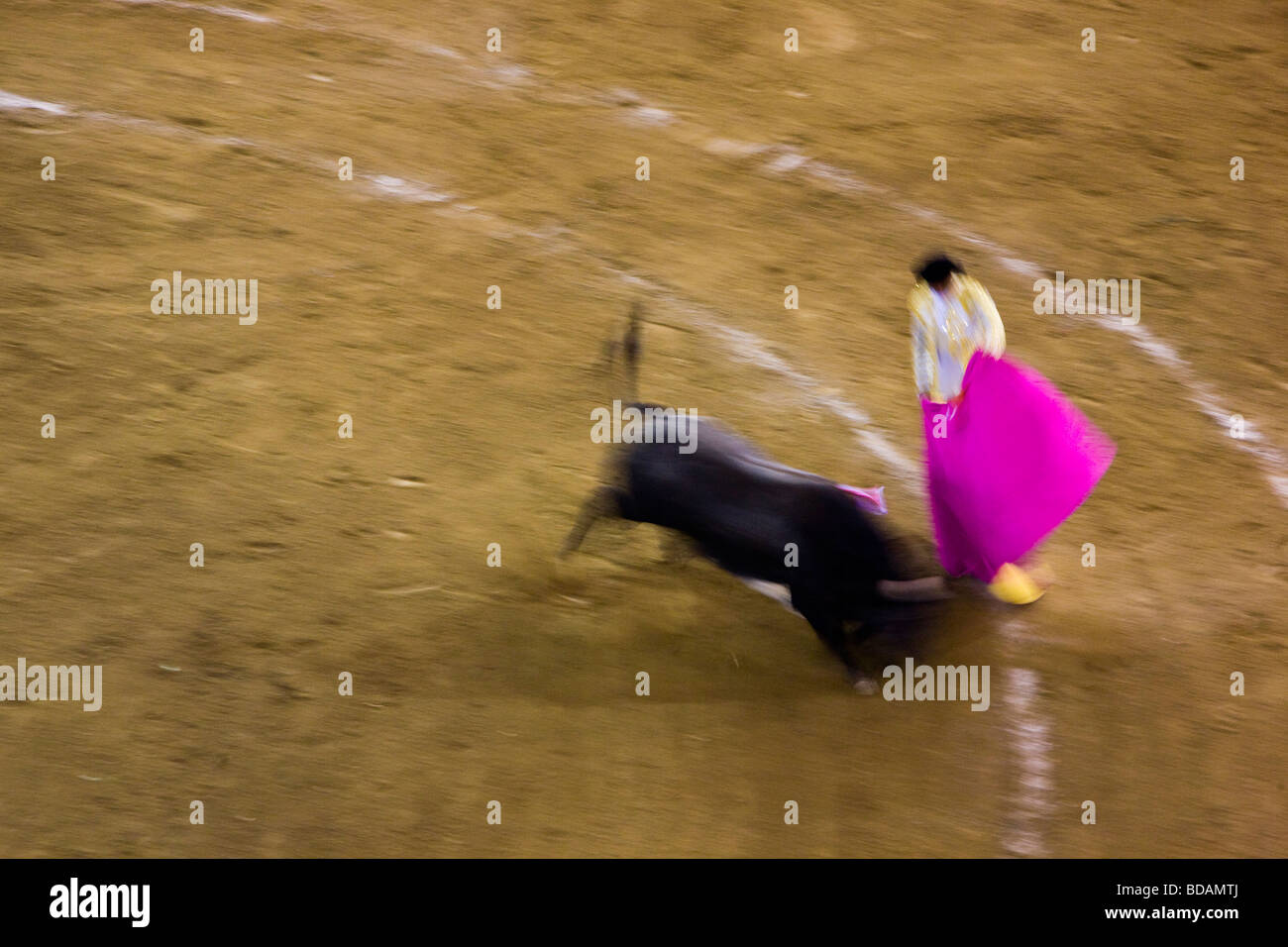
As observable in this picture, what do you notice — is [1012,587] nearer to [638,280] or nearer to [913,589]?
[913,589]

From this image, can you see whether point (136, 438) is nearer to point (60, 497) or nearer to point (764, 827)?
point (60, 497)

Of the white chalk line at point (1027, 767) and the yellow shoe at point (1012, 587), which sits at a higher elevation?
the yellow shoe at point (1012, 587)

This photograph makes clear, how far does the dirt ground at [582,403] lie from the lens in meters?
4.45

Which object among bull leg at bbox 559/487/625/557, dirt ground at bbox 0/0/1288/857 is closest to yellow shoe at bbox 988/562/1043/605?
dirt ground at bbox 0/0/1288/857

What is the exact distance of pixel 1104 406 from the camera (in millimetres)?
6078

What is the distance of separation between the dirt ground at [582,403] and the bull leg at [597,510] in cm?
34

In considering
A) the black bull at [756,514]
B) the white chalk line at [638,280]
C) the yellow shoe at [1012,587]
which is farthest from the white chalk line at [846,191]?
the black bull at [756,514]

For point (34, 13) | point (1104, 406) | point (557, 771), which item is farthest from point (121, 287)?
point (1104, 406)

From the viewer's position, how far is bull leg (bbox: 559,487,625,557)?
14.9 ft

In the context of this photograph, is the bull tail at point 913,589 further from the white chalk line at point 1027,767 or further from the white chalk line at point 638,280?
the white chalk line at point 638,280

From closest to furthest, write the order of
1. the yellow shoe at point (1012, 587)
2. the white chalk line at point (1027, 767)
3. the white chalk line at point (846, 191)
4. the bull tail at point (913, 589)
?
the white chalk line at point (1027, 767), the bull tail at point (913, 589), the yellow shoe at point (1012, 587), the white chalk line at point (846, 191)

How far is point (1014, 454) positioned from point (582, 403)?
7.54ft

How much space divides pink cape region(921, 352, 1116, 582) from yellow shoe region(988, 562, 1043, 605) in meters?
0.31

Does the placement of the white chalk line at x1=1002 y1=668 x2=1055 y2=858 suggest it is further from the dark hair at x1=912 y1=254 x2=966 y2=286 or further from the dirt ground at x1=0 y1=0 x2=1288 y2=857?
the dark hair at x1=912 y1=254 x2=966 y2=286
